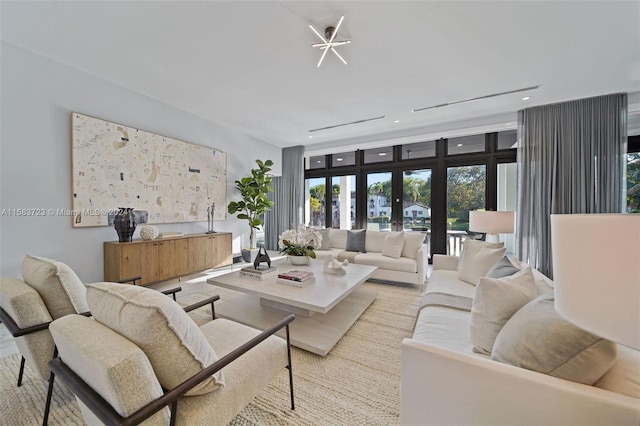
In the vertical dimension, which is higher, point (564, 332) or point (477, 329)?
point (564, 332)

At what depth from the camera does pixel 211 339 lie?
1.39 metres

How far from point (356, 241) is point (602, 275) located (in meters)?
3.95

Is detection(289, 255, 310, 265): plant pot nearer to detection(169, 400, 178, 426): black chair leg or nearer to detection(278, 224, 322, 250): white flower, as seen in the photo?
detection(278, 224, 322, 250): white flower

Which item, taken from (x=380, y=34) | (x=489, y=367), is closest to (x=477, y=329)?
(x=489, y=367)

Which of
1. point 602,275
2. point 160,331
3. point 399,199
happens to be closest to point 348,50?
point 602,275

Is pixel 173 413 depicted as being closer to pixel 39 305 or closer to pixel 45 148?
pixel 39 305

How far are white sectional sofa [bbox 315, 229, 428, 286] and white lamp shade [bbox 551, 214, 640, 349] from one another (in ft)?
9.98

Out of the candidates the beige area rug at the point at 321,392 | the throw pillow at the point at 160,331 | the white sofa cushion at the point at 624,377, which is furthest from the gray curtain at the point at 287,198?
the white sofa cushion at the point at 624,377

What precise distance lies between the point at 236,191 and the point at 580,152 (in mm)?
5878

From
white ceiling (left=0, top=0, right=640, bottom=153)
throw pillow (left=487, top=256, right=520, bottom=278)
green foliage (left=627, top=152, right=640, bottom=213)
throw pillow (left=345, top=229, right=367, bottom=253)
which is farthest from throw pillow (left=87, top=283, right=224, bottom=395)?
green foliage (left=627, top=152, right=640, bottom=213)

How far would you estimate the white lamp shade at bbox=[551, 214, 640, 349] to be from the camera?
19.7 inches

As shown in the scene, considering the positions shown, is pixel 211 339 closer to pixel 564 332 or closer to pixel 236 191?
pixel 564 332

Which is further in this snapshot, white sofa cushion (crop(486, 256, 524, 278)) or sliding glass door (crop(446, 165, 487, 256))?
sliding glass door (crop(446, 165, 487, 256))

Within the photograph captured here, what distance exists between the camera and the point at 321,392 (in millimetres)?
1547
